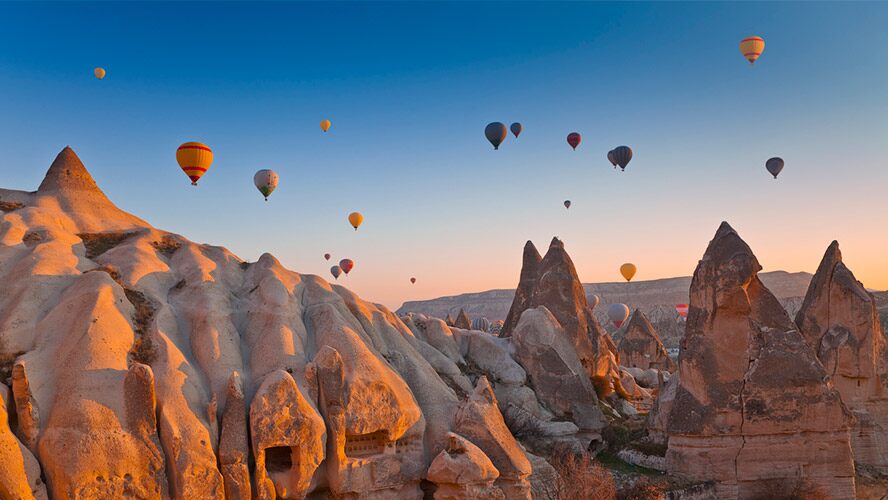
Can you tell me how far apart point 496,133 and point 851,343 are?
59.3ft

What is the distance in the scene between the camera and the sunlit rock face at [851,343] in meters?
29.0

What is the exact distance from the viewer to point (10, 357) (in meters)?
15.6

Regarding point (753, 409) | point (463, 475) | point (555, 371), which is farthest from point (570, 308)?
point (463, 475)

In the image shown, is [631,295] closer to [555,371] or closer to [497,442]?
[555,371]

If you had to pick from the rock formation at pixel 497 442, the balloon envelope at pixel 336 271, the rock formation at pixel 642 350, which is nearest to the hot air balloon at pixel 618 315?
the rock formation at pixel 642 350

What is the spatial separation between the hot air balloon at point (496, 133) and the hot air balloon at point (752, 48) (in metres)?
11.6

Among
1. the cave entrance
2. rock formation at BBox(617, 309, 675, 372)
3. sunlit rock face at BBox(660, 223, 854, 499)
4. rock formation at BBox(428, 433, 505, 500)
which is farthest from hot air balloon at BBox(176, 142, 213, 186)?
rock formation at BBox(617, 309, 675, 372)

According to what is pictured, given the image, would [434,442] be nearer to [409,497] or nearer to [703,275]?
[409,497]

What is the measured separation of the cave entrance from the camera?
651 inches

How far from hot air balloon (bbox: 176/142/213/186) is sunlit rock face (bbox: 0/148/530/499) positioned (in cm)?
360

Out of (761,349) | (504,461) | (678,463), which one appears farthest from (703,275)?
(504,461)

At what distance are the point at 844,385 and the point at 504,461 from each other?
57.5 feet

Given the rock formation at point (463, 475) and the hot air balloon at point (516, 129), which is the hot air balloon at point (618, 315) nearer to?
the hot air balloon at point (516, 129)

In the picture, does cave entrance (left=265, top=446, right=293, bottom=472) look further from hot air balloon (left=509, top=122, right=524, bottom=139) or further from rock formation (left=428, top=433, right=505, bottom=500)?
hot air balloon (left=509, top=122, right=524, bottom=139)
